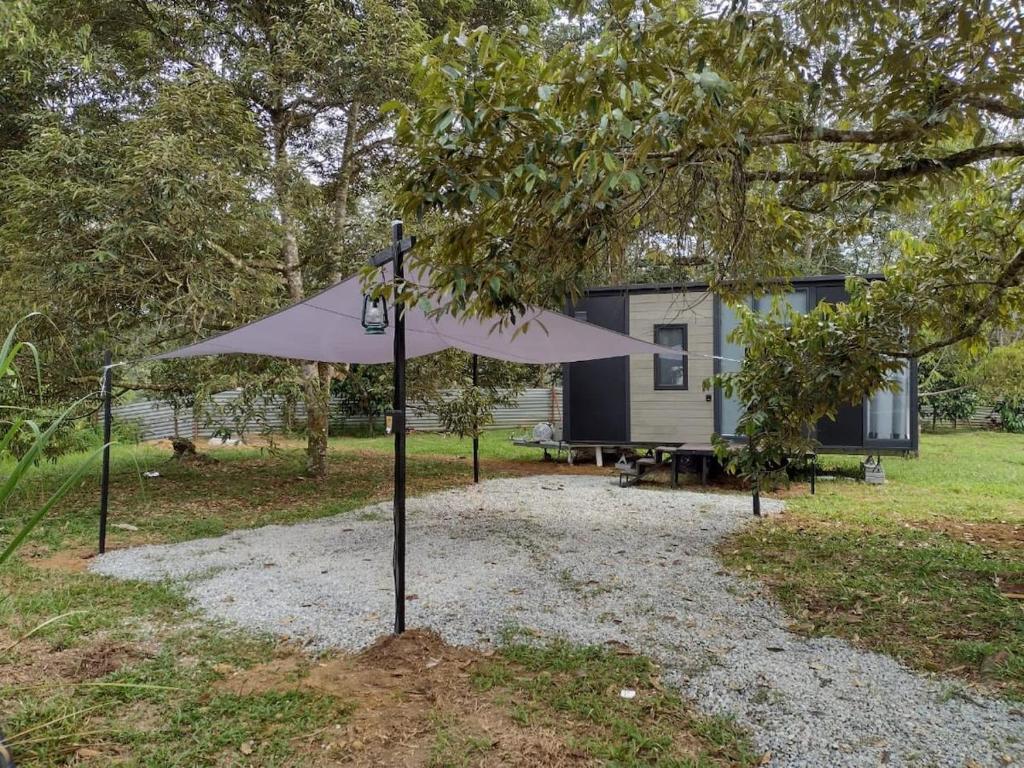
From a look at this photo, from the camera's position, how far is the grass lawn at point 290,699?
2.00 metres

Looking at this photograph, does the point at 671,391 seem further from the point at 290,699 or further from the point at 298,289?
the point at 290,699

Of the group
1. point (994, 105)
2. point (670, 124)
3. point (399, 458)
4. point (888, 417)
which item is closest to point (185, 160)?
point (399, 458)

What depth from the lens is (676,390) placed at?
8.47 metres

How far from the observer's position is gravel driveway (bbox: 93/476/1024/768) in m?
2.16

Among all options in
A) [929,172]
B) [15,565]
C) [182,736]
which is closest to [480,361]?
[15,565]

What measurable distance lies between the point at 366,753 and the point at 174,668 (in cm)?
107

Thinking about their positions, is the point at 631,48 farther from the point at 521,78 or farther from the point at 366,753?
the point at 366,753

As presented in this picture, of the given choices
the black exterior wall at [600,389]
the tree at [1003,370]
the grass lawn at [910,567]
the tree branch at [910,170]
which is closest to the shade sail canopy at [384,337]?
the tree branch at [910,170]

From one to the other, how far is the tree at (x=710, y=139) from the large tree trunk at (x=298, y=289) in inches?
169

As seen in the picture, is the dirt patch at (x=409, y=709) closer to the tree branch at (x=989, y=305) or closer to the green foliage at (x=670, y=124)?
the green foliage at (x=670, y=124)

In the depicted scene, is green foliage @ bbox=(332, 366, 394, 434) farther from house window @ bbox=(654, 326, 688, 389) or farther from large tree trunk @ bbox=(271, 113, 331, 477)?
house window @ bbox=(654, 326, 688, 389)

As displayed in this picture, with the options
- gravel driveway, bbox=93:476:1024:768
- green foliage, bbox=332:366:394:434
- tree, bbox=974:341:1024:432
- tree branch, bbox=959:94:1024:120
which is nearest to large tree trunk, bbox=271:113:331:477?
green foliage, bbox=332:366:394:434

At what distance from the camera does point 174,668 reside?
8.52 feet

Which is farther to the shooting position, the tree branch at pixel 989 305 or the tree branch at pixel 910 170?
the tree branch at pixel 989 305
